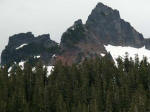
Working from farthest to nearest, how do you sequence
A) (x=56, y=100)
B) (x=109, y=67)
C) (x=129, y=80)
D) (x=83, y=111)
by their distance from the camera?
(x=109, y=67) → (x=129, y=80) → (x=56, y=100) → (x=83, y=111)

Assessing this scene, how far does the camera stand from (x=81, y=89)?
156m

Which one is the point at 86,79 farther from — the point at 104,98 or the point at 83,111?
the point at 83,111

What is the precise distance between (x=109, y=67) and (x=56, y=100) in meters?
33.1

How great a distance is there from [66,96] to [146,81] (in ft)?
94.0

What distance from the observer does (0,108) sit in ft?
453

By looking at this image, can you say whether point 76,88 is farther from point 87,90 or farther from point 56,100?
point 56,100

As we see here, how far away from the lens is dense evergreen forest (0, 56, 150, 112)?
142 meters

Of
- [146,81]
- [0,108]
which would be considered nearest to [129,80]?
[146,81]

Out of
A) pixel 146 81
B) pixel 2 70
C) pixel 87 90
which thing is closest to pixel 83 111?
pixel 87 90

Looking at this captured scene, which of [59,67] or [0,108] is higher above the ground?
[59,67]

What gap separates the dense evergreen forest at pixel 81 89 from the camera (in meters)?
142

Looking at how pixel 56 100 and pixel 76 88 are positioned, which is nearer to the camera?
pixel 56 100

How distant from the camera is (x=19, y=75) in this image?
164m

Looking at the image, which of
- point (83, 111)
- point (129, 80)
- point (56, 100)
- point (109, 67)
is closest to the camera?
point (83, 111)
